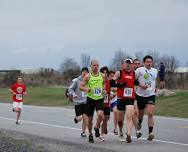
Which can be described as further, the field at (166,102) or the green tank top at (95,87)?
the field at (166,102)

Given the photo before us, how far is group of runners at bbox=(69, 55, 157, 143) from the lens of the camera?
15203mm

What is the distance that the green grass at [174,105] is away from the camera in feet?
94.5

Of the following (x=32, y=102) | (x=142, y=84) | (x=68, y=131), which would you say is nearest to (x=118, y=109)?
(x=142, y=84)

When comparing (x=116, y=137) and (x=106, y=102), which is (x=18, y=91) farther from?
(x=106, y=102)

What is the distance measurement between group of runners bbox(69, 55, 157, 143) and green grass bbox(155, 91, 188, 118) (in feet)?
36.8

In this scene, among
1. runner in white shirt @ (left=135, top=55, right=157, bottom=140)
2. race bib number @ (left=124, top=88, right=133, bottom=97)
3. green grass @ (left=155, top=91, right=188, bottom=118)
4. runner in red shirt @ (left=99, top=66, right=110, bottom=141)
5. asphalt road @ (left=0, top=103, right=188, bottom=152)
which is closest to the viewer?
asphalt road @ (left=0, top=103, right=188, bottom=152)

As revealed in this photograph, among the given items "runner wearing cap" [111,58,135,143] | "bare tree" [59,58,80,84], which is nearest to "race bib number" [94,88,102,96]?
"runner wearing cap" [111,58,135,143]

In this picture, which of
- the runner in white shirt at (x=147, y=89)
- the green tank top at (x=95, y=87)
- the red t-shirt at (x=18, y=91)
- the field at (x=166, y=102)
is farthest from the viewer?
the field at (x=166, y=102)

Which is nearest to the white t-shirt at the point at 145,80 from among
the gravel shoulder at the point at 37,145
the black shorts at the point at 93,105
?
the black shorts at the point at 93,105

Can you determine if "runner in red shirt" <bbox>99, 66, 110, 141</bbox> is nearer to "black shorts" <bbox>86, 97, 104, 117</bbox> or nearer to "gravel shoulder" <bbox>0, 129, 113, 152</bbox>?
"black shorts" <bbox>86, 97, 104, 117</bbox>

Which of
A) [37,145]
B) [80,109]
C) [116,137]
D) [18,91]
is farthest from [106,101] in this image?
[18,91]

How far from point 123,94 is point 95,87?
0.72m

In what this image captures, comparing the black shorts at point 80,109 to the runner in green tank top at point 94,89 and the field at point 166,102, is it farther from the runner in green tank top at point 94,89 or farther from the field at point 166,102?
the field at point 166,102

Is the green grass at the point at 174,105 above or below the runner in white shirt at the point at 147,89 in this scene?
below
